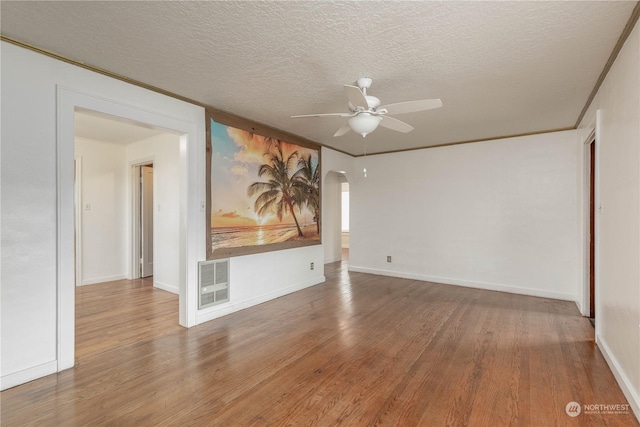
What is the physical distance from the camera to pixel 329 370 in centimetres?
239

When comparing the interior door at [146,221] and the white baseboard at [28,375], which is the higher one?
the interior door at [146,221]

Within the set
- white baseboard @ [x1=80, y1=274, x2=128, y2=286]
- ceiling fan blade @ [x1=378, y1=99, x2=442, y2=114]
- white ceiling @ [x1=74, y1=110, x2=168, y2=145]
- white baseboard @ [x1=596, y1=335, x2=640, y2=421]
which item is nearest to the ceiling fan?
ceiling fan blade @ [x1=378, y1=99, x2=442, y2=114]

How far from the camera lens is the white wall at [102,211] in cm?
507

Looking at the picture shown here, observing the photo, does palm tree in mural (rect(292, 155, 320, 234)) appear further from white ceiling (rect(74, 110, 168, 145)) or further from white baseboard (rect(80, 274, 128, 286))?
white baseboard (rect(80, 274, 128, 286))

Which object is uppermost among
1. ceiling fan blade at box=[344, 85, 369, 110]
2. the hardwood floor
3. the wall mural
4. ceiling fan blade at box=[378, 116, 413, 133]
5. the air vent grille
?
ceiling fan blade at box=[344, 85, 369, 110]

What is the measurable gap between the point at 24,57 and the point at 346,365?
3401 mm

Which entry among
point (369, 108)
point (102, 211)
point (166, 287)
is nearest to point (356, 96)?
point (369, 108)

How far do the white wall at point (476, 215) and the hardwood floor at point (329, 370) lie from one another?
0.91 meters

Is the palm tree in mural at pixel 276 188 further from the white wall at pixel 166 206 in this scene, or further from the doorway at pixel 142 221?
the doorway at pixel 142 221

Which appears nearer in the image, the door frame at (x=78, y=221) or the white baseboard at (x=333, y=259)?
the door frame at (x=78, y=221)

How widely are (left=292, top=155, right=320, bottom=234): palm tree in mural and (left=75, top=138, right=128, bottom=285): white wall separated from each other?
3350 mm

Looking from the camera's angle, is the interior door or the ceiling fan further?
the interior door

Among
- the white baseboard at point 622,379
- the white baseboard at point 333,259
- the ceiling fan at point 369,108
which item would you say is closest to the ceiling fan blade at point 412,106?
the ceiling fan at point 369,108

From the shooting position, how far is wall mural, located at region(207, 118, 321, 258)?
3615 millimetres
